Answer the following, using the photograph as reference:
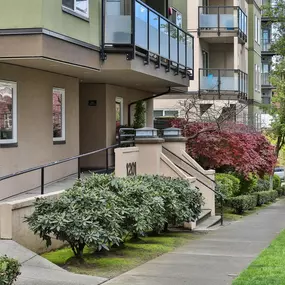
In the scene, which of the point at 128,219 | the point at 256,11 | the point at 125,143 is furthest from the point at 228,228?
the point at 256,11

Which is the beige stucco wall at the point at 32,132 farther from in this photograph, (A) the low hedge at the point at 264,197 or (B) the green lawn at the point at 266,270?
(A) the low hedge at the point at 264,197

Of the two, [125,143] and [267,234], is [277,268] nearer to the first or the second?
[267,234]

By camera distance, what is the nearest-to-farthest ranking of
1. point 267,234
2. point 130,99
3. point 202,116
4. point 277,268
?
point 277,268, point 267,234, point 130,99, point 202,116

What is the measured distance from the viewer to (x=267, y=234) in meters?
15.8

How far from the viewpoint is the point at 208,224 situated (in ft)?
56.5

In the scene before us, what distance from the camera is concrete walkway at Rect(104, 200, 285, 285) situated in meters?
9.29

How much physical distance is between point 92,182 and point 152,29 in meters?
7.45

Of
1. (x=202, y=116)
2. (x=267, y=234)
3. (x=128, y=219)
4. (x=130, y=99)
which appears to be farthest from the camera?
(x=202, y=116)

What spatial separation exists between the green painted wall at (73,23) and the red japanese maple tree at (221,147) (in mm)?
7856

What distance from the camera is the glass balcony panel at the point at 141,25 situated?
15851 millimetres

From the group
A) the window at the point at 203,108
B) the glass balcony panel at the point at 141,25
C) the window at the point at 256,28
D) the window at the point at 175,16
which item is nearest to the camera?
the glass balcony panel at the point at 141,25

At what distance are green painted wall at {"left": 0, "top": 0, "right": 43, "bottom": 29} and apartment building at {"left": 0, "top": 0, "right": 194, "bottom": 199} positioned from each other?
20 millimetres

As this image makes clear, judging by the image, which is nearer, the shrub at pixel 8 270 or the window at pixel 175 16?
the shrub at pixel 8 270

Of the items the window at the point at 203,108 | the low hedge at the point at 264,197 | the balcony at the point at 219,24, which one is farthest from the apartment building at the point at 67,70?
the balcony at the point at 219,24
